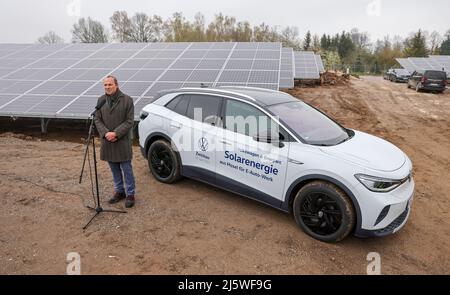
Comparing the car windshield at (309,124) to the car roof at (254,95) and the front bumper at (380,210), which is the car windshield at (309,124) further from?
the front bumper at (380,210)

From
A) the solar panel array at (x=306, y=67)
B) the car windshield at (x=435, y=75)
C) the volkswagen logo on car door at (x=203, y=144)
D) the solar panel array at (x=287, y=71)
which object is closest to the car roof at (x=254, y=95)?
the volkswagen logo on car door at (x=203, y=144)

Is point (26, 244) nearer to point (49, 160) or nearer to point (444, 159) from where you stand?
point (49, 160)

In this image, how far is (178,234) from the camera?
4.59 metres

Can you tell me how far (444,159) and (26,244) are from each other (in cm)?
914

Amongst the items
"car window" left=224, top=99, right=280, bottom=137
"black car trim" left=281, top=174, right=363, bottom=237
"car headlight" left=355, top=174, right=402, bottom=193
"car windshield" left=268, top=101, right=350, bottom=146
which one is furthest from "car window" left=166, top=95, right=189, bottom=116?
"car headlight" left=355, top=174, right=402, bottom=193

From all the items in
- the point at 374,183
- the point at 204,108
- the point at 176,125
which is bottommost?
the point at 374,183

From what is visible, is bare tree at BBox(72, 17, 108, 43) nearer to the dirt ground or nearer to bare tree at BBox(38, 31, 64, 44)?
bare tree at BBox(38, 31, 64, 44)

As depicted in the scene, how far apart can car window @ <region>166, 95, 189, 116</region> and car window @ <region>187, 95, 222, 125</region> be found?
0.36 ft

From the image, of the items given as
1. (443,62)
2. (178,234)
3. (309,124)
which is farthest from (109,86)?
(443,62)

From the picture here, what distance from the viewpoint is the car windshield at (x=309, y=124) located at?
467 centimetres

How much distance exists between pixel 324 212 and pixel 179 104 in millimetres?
3118

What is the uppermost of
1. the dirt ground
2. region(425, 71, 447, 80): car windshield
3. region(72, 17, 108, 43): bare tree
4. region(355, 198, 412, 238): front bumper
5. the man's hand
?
region(72, 17, 108, 43): bare tree

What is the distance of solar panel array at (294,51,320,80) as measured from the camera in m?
23.8

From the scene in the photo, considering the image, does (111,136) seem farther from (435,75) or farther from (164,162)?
(435,75)
